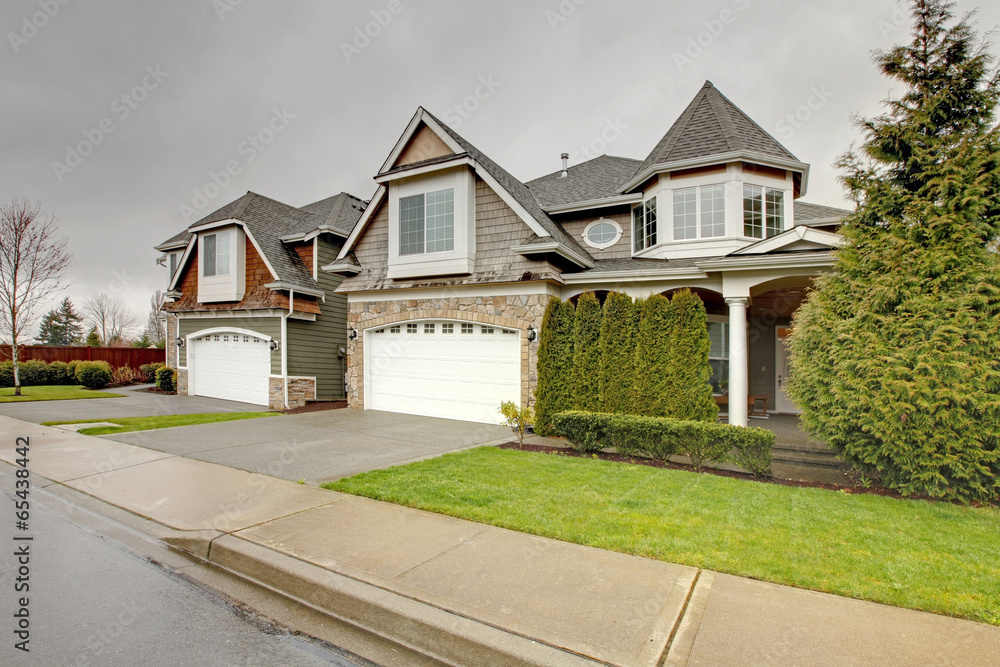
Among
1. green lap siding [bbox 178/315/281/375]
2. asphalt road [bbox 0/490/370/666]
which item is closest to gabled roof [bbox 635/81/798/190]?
green lap siding [bbox 178/315/281/375]

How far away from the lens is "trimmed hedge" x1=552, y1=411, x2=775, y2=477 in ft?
20.6

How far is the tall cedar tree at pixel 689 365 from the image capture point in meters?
7.48

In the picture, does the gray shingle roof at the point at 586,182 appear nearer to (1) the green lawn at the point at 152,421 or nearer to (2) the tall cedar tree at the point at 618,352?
(2) the tall cedar tree at the point at 618,352

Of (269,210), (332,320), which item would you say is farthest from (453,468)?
(269,210)

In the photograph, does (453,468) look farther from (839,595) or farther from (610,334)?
(839,595)

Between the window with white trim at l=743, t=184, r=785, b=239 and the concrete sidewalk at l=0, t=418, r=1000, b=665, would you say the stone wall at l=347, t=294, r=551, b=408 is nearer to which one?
the window with white trim at l=743, t=184, r=785, b=239

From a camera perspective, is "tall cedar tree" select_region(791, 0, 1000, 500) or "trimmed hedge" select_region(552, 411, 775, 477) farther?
"trimmed hedge" select_region(552, 411, 775, 477)

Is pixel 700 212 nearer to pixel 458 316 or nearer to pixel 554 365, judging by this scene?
pixel 554 365

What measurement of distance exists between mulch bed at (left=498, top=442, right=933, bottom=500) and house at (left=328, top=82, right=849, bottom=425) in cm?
205

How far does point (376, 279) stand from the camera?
12117 millimetres

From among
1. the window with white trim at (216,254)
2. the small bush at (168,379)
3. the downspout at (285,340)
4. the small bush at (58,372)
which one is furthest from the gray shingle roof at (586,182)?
the small bush at (58,372)

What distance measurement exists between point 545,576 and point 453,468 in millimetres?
3150

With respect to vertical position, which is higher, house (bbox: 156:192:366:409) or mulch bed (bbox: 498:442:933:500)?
house (bbox: 156:192:366:409)

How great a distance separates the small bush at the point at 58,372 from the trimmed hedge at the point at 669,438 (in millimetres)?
21752
